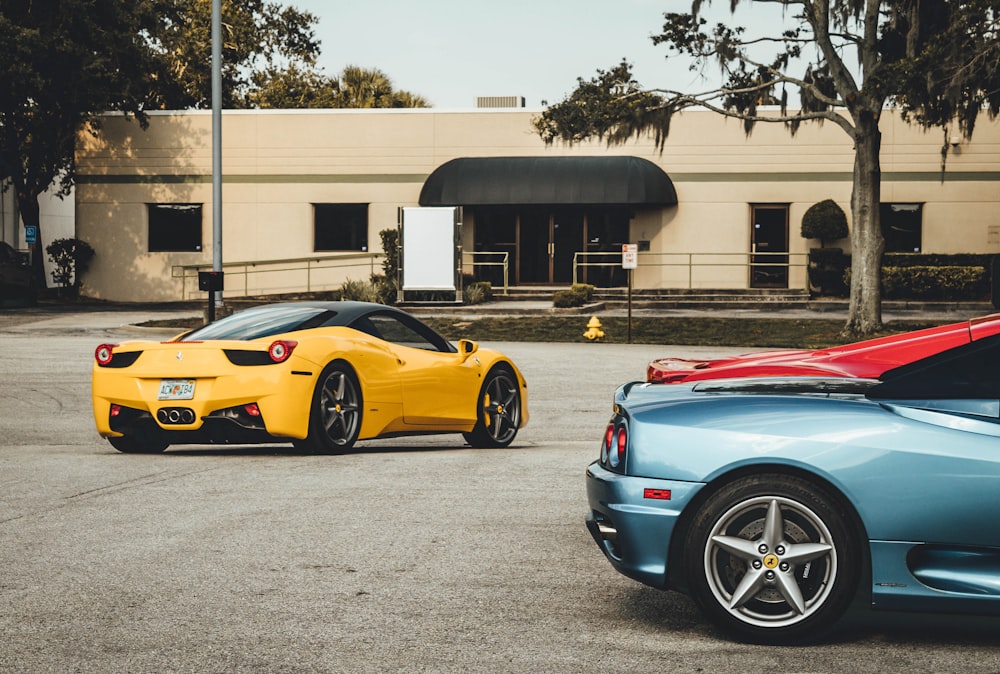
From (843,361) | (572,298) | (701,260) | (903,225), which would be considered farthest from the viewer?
(701,260)

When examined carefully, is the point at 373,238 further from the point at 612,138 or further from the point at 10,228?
the point at 10,228

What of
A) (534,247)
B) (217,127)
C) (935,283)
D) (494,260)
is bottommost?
(935,283)

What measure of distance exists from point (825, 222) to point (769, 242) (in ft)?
7.46

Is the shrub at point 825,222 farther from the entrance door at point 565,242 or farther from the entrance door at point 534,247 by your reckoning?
the entrance door at point 534,247

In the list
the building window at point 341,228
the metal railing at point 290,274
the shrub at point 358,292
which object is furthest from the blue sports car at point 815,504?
the building window at point 341,228

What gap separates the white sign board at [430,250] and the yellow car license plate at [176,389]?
83.1 feet

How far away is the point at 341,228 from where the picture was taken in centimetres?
4188

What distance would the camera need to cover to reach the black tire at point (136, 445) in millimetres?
10727

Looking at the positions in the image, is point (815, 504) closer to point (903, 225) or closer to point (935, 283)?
point (935, 283)

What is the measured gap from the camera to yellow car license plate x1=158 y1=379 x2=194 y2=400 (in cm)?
1009

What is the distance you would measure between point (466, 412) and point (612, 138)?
2905 centimetres

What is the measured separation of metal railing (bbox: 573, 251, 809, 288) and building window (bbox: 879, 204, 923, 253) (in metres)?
2.70

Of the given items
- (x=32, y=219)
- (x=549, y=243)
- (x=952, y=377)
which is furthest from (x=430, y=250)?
(x=952, y=377)

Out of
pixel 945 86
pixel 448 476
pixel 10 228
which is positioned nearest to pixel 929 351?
pixel 448 476
